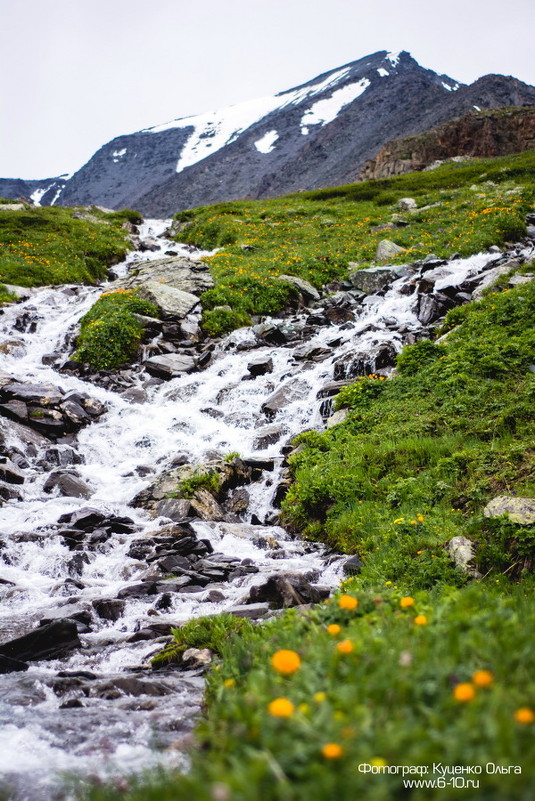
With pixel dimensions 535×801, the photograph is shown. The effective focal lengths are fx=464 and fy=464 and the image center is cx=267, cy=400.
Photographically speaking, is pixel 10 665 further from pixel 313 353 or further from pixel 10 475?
pixel 313 353

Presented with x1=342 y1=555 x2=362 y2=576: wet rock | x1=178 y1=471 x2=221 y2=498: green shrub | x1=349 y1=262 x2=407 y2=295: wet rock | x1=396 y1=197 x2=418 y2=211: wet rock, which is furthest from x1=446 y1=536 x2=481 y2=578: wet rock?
x1=396 y1=197 x2=418 y2=211: wet rock

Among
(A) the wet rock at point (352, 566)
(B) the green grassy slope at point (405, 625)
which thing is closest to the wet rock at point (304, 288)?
(B) the green grassy slope at point (405, 625)

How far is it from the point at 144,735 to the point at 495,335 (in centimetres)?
1139

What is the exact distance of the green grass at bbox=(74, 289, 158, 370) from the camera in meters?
17.0

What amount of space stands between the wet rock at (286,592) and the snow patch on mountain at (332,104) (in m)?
185

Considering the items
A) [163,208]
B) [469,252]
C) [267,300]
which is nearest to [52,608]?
[267,300]

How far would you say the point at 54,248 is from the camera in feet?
90.2

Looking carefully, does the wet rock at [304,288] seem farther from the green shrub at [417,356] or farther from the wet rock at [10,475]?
the wet rock at [10,475]

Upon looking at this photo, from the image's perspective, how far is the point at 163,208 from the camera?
141m

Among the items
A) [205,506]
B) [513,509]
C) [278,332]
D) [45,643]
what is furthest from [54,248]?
[513,509]

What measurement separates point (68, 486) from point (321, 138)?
14909 cm

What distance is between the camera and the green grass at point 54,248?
23.8m

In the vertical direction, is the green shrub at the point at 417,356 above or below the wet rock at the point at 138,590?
above

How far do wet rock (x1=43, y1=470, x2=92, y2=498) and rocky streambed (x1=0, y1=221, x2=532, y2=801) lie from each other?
0.06 meters
